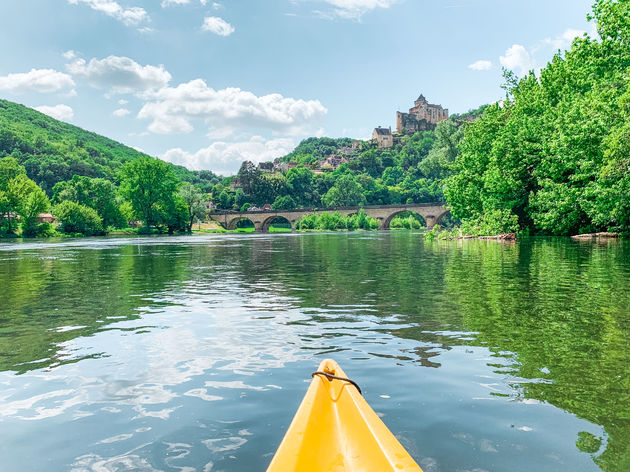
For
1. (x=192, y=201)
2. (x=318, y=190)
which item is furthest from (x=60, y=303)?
(x=318, y=190)

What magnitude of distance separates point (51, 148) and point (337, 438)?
162 m

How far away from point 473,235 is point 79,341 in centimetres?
3539

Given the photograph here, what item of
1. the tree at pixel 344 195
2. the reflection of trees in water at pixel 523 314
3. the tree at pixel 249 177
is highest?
the tree at pixel 249 177

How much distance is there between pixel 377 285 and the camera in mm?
13047

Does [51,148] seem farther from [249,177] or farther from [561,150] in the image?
[561,150]

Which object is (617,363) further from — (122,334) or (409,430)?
(122,334)

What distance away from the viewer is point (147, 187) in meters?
74.6

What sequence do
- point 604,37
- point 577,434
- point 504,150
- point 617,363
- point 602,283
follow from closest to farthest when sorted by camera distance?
point 577,434 < point 617,363 < point 602,283 < point 604,37 < point 504,150

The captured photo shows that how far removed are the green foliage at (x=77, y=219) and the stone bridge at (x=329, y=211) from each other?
143 ft

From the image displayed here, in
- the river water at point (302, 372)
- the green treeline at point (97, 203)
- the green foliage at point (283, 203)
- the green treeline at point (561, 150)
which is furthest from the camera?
the green foliage at point (283, 203)

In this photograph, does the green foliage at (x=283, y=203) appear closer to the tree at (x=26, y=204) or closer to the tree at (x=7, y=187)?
the tree at (x=7, y=187)

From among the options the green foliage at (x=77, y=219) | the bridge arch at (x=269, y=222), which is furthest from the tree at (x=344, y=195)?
the green foliage at (x=77, y=219)

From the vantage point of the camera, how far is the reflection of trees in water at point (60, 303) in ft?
22.6

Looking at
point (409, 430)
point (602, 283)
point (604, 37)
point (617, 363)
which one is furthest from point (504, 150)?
point (409, 430)
